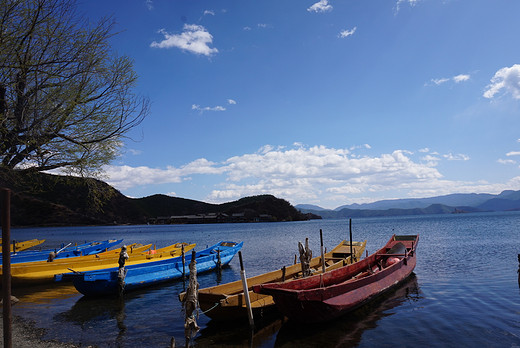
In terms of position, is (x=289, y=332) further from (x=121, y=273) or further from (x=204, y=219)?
(x=204, y=219)

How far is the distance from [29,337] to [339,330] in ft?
36.3

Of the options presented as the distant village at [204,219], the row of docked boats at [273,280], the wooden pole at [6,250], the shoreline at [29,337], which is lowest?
the distant village at [204,219]

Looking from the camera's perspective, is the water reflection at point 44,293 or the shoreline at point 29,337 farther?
the water reflection at point 44,293

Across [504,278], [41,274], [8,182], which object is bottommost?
[504,278]

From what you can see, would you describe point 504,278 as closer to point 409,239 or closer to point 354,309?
point 409,239

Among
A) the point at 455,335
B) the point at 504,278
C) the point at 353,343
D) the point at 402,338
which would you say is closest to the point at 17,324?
the point at 353,343

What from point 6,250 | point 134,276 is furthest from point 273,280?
point 6,250

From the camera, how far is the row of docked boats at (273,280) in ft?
38.9

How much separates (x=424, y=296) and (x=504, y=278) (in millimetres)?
8155

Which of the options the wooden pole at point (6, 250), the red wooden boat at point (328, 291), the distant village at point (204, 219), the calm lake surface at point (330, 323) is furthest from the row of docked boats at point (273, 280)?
the distant village at point (204, 219)

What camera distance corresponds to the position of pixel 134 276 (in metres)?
19.4

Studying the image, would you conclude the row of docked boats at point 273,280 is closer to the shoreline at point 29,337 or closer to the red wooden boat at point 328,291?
the red wooden boat at point 328,291

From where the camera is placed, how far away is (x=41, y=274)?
65.9 feet

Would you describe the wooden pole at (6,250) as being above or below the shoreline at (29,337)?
above
